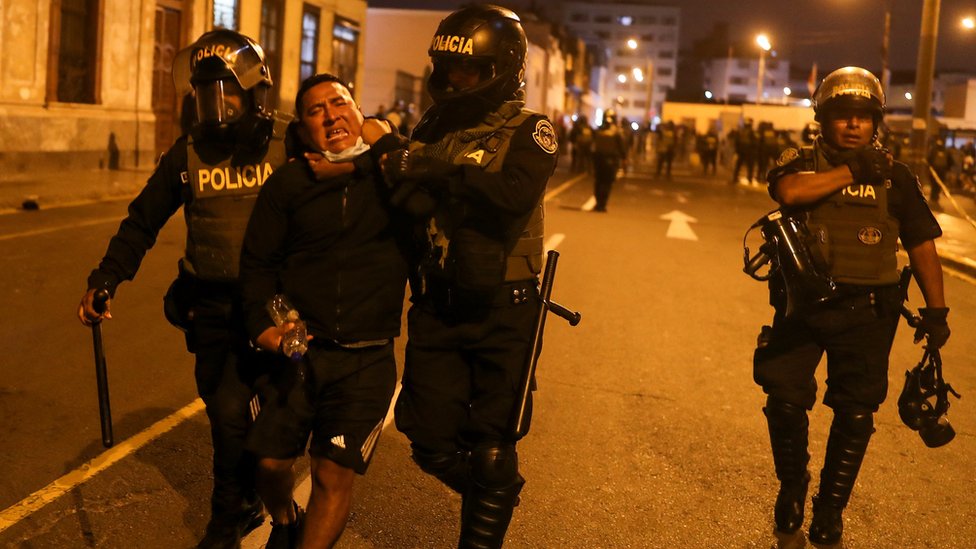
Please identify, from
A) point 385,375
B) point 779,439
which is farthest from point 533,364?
point 779,439

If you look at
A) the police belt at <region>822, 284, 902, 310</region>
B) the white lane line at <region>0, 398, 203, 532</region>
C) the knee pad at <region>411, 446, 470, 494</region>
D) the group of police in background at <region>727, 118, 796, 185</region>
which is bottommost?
the white lane line at <region>0, 398, 203, 532</region>

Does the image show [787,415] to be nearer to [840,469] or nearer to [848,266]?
[840,469]

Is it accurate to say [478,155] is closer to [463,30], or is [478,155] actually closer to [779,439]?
[463,30]

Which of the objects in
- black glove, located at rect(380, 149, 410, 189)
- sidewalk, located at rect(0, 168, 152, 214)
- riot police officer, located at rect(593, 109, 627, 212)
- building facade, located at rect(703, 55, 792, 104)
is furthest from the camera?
building facade, located at rect(703, 55, 792, 104)

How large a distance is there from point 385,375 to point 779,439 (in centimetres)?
168

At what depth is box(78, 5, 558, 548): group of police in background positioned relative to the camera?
3.21 m

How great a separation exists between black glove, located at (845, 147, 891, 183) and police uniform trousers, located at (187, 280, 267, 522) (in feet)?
6.91

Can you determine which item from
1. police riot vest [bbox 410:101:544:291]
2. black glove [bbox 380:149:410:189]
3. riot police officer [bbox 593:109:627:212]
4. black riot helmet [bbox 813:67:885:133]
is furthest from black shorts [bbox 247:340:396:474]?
riot police officer [bbox 593:109:627:212]

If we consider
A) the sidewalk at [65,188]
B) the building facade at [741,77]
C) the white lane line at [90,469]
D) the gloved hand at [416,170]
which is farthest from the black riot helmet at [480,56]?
the building facade at [741,77]

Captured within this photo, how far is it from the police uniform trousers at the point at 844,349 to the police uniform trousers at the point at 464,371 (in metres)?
1.24

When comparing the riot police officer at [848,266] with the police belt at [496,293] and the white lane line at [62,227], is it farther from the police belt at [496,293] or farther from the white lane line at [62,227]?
the white lane line at [62,227]

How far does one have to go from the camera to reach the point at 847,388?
159 inches

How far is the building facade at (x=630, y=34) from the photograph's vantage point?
158625 mm

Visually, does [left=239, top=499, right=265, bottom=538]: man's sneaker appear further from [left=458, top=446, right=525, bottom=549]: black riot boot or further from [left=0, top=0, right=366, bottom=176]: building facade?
[left=0, top=0, right=366, bottom=176]: building facade
